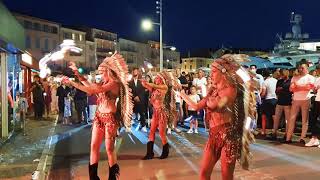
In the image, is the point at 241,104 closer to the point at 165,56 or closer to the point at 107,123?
the point at 107,123

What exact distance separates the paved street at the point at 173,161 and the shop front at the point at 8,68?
1.36 meters

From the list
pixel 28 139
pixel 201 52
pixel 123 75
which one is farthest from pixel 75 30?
pixel 123 75

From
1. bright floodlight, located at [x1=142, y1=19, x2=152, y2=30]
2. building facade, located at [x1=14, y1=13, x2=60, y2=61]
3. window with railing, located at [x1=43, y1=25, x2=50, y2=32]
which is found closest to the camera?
bright floodlight, located at [x1=142, y1=19, x2=152, y2=30]

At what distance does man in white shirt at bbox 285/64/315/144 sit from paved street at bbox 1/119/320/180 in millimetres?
710

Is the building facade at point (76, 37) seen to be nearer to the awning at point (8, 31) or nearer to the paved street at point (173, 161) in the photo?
the awning at point (8, 31)

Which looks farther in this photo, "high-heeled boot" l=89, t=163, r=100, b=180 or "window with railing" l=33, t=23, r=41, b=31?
"window with railing" l=33, t=23, r=41, b=31

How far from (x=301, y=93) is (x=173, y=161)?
405 centimetres

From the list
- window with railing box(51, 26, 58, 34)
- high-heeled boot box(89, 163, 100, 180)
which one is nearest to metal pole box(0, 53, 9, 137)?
high-heeled boot box(89, 163, 100, 180)

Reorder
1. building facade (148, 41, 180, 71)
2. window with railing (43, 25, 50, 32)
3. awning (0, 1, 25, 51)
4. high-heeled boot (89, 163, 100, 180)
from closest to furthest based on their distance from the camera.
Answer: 1. high-heeled boot (89, 163, 100, 180)
2. awning (0, 1, 25, 51)
3. window with railing (43, 25, 50, 32)
4. building facade (148, 41, 180, 71)

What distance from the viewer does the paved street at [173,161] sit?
8297 millimetres

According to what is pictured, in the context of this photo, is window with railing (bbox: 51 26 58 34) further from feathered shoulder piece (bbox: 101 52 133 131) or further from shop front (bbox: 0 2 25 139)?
feathered shoulder piece (bbox: 101 52 133 131)

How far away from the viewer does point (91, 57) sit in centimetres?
9469

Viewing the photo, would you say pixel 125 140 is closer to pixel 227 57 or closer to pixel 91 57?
pixel 227 57

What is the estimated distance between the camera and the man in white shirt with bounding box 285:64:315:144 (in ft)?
38.0
